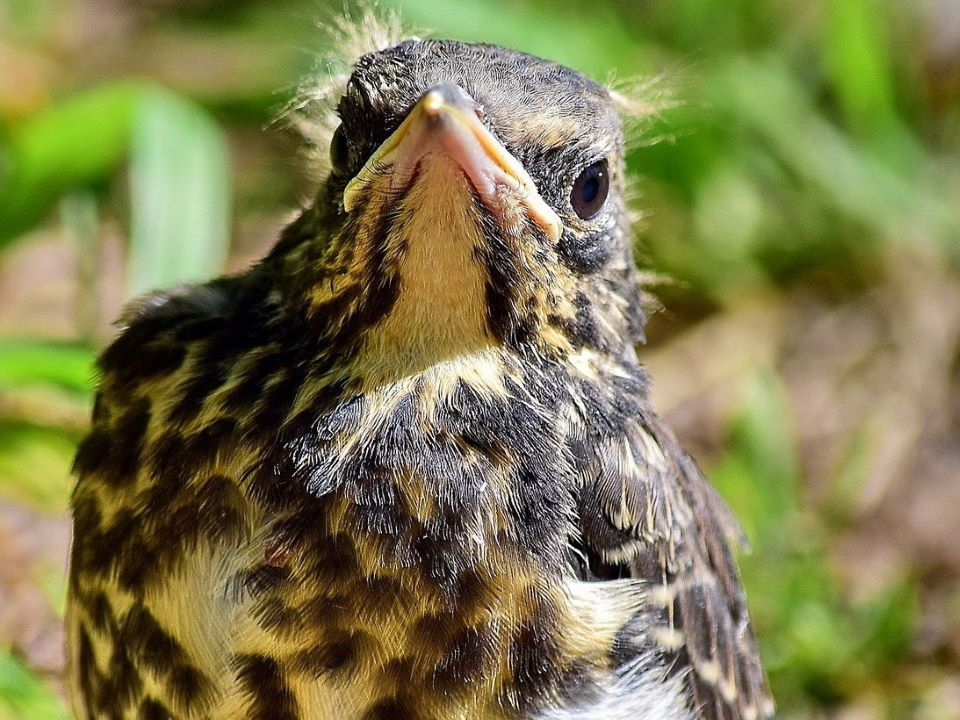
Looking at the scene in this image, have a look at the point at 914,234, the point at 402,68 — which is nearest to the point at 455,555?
the point at 402,68

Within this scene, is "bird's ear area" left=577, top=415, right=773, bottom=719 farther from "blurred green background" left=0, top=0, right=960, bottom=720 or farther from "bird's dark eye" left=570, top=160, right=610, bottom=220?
"blurred green background" left=0, top=0, right=960, bottom=720

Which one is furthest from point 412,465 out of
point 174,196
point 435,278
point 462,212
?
point 174,196

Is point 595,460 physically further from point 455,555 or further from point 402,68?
point 402,68

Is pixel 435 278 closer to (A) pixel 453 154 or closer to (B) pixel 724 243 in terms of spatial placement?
(A) pixel 453 154

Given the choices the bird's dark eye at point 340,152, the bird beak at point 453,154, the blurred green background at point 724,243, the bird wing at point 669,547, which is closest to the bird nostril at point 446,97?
the bird beak at point 453,154

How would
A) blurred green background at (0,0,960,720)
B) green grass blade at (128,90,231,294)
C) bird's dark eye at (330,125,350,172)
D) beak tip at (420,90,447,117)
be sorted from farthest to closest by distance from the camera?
green grass blade at (128,90,231,294) < blurred green background at (0,0,960,720) < bird's dark eye at (330,125,350,172) < beak tip at (420,90,447,117)

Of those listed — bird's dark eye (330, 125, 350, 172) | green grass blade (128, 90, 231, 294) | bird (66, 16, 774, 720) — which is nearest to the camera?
bird (66, 16, 774, 720)

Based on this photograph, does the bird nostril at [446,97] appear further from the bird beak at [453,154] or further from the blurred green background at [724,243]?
the blurred green background at [724,243]

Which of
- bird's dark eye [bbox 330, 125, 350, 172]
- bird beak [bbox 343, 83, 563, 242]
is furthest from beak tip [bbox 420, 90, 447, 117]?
bird's dark eye [bbox 330, 125, 350, 172]
